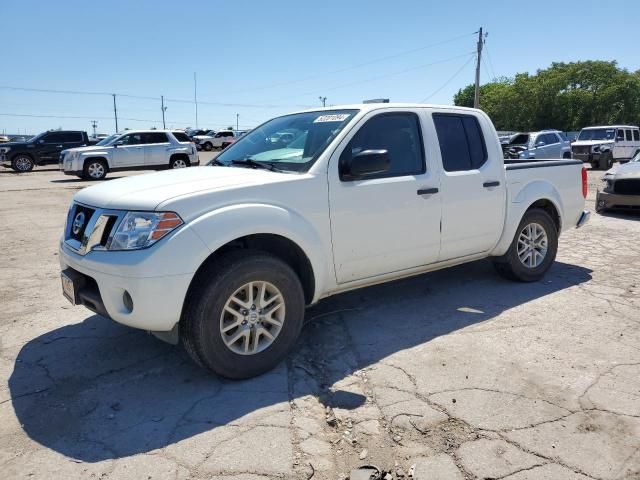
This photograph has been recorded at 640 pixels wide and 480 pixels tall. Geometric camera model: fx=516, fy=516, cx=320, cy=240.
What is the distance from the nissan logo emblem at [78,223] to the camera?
3586mm

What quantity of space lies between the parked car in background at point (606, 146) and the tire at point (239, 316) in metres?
21.9

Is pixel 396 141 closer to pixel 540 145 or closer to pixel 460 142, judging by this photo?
pixel 460 142

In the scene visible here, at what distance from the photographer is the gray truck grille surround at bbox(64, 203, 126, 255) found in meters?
3.27

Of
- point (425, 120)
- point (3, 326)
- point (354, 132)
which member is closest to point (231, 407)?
point (354, 132)

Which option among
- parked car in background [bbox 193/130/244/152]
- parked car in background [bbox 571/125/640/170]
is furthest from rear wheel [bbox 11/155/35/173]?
parked car in background [bbox 571/125/640/170]

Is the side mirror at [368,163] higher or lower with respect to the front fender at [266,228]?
higher

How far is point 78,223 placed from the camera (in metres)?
3.64

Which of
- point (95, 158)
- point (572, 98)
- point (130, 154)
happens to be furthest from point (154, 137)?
point (572, 98)

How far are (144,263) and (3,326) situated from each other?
2.31 metres

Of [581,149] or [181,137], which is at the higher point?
[181,137]

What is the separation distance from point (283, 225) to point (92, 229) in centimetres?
124

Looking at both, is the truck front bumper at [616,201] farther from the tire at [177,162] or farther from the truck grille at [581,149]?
the tire at [177,162]

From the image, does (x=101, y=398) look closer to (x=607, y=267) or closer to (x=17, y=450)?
(x=17, y=450)

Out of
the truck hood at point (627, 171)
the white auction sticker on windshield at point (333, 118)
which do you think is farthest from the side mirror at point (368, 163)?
the truck hood at point (627, 171)
